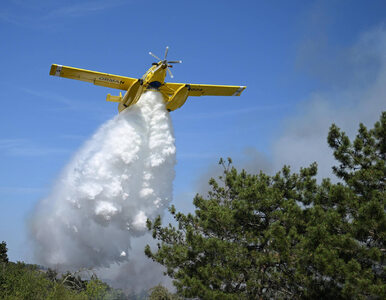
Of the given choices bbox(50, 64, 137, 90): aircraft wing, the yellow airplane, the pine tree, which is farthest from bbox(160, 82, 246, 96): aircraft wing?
the pine tree

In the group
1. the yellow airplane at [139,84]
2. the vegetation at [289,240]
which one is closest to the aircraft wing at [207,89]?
the yellow airplane at [139,84]

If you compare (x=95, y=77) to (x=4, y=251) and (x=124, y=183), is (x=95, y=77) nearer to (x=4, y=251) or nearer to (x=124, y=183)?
(x=124, y=183)

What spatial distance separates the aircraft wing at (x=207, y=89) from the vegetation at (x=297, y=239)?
844 cm

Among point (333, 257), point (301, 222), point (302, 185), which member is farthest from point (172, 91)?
point (333, 257)

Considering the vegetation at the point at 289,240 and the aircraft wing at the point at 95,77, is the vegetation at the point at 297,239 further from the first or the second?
the aircraft wing at the point at 95,77

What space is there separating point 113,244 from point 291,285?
15.0 m

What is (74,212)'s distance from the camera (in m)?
25.7

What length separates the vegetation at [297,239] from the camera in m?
11.9

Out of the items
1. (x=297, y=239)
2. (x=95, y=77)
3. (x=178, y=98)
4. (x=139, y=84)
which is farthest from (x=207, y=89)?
(x=297, y=239)

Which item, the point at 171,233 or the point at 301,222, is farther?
the point at 171,233

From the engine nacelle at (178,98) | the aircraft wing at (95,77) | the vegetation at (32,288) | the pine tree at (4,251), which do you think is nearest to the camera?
the vegetation at (32,288)

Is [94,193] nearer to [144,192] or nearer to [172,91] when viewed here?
[144,192]

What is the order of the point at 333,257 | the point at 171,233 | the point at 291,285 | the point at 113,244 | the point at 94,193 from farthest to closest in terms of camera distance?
the point at 113,244
the point at 94,193
the point at 171,233
the point at 291,285
the point at 333,257

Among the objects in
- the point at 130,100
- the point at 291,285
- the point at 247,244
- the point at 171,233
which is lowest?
the point at 291,285
